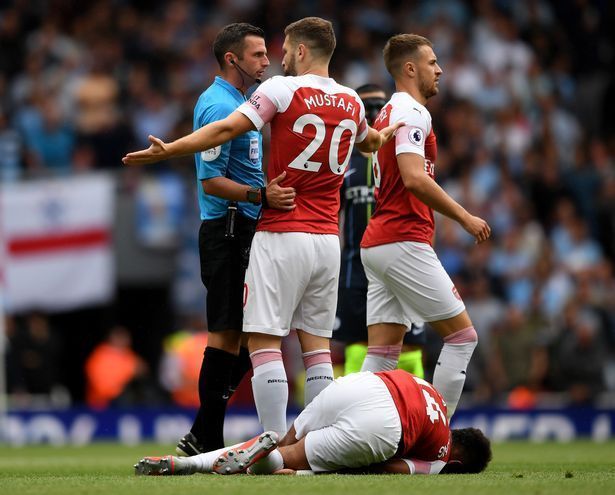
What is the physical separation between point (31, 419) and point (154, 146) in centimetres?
930

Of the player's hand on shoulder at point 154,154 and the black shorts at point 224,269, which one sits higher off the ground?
the player's hand on shoulder at point 154,154

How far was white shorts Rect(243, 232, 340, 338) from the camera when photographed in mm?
7453

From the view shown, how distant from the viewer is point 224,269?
7.82 metres

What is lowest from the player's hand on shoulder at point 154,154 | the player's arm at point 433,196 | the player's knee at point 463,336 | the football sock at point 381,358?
the football sock at point 381,358

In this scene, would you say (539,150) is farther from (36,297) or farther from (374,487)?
(374,487)

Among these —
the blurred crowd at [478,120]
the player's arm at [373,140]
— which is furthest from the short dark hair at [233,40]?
the blurred crowd at [478,120]

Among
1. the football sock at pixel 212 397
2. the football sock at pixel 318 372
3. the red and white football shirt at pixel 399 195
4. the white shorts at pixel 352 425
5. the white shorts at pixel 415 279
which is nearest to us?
the white shorts at pixel 352 425

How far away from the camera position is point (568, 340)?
15.3 meters

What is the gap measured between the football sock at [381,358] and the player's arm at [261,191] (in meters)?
1.37

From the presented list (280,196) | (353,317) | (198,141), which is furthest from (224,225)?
(353,317)

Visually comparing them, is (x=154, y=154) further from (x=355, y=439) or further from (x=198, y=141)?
(x=355, y=439)

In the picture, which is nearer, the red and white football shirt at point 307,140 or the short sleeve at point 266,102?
the short sleeve at point 266,102

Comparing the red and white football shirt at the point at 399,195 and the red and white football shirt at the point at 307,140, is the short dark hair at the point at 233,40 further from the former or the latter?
the red and white football shirt at the point at 399,195

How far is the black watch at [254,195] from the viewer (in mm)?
7535
